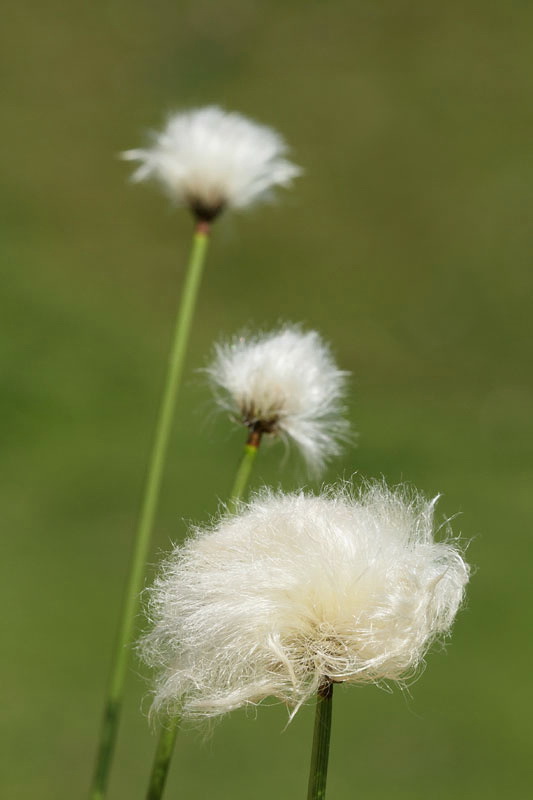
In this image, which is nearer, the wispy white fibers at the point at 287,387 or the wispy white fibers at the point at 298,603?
the wispy white fibers at the point at 298,603

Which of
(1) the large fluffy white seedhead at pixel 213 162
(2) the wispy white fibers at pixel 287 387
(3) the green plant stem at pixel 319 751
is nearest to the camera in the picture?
(3) the green plant stem at pixel 319 751

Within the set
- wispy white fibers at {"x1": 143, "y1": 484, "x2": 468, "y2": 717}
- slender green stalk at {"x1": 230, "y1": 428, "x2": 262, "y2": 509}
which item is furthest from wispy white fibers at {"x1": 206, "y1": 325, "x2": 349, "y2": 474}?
wispy white fibers at {"x1": 143, "y1": 484, "x2": 468, "y2": 717}

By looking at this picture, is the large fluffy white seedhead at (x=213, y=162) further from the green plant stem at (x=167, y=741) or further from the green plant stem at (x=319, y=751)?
the green plant stem at (x=319, y=751)

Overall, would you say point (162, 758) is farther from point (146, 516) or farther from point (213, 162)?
point (213, 162)

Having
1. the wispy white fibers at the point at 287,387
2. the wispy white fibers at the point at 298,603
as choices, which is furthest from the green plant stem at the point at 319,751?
the wispy white fibers at the point at 287,387

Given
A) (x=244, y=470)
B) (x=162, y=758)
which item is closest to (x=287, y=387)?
(x=244, y=470)

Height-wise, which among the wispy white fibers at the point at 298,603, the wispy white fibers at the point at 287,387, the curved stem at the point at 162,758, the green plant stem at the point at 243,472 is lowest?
the curved stem at the point at 162,758

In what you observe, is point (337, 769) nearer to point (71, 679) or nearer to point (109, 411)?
point (71, 679)
